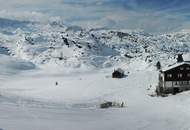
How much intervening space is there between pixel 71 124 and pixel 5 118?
251 inches

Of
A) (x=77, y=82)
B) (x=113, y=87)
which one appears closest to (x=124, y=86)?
(x=113, y=87)

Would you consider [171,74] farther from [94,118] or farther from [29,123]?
[29,123]

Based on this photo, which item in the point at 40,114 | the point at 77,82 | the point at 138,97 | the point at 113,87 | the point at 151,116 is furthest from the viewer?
the point at 77,82

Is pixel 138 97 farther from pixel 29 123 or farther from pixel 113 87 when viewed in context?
pixel 29 123

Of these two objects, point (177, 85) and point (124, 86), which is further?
point (124, 86)

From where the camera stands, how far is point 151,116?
5175cm

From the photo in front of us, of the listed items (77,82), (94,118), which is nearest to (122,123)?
(94,118)

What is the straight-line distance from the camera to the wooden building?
3477 inches

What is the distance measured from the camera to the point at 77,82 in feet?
389

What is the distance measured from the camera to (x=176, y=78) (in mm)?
88812

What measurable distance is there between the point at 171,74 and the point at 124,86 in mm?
20248

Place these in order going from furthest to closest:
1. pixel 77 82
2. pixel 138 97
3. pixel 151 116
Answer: pixel 77 82 → pixel 138 97 → pixel 151 116

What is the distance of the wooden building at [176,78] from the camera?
88.3 meters

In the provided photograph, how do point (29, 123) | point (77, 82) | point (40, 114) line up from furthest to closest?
point (77, 82)
point (40, 114)
point (29, 123)
